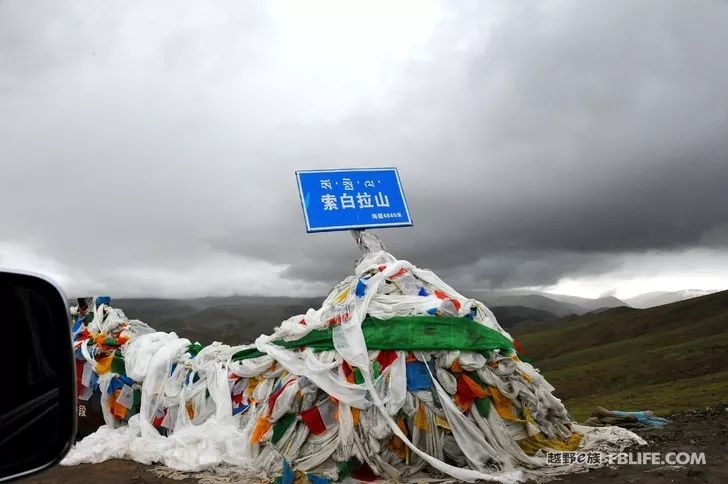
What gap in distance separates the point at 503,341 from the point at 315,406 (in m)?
2.80

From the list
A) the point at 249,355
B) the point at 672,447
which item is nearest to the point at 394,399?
the point at 249,355

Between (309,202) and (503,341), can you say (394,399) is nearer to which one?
(503,341)

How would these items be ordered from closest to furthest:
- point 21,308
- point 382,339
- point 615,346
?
1. point 21,308
2. point 382,339
3. point 615,346

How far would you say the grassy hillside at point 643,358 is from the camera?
18.9 meters

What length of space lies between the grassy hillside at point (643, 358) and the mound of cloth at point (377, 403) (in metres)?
7.40

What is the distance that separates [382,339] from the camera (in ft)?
23.1

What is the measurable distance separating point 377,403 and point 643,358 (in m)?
36.1

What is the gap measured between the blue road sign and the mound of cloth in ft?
3.47

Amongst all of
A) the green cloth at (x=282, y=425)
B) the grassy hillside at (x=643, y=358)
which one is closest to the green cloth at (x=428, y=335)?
the green cloth at (x=282, y=425)

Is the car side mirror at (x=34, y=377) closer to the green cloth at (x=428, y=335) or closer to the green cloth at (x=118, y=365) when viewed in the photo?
the green cloth at (x=428, y=335)

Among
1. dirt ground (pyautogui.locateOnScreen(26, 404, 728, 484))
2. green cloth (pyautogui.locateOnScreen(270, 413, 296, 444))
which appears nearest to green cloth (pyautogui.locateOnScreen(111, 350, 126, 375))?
dirt ground (pyautogui.locateOnScreen(26, 404, 728, 484))

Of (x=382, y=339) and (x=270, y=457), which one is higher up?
(x=382, y=339)

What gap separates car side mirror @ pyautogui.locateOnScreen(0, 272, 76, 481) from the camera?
1.53 metres

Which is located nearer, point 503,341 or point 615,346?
point 503,341
